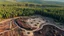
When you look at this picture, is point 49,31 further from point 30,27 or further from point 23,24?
point 23,24

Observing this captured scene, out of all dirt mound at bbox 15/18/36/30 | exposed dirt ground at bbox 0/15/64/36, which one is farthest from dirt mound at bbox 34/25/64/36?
dirt mound at bbox 15/18/36/30

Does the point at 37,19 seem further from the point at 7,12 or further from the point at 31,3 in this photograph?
the point at 31,3

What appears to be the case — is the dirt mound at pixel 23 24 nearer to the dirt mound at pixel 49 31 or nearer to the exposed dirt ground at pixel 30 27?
the exposed dirt ground at pixel 30 27

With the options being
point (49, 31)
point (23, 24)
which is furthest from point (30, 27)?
point (49, 31)

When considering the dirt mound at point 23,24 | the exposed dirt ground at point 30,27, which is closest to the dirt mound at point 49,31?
the exposed dirt ground at point 30,27

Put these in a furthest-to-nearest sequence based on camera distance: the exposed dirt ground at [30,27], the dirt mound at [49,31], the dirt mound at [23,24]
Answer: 1. the dirt mound at [23,24]
2. the dirt mound at [49,31]
3. the exposed dirt ground at [30,27]

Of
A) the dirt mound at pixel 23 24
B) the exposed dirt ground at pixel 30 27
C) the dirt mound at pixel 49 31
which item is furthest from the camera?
the dirt mound at pixel 23 24

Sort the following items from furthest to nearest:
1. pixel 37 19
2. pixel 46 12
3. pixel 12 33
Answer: pixel 46 12, pixel 37 19, pixel 12 33

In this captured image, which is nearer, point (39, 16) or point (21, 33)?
point (21, 33)

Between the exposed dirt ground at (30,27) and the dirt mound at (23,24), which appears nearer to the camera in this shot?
the exposed dirt ground at (30,27)

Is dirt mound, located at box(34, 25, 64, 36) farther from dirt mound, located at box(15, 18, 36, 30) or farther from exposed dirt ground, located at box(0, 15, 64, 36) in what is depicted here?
dirt mound, located at box(15, 18, 36, 30)

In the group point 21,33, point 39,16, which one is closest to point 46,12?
point 39,16
